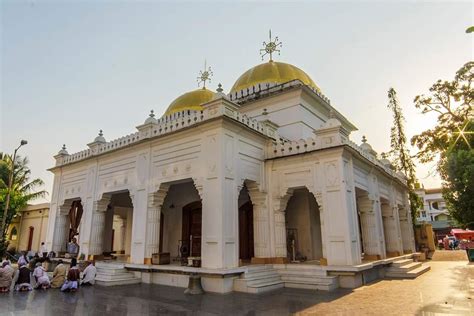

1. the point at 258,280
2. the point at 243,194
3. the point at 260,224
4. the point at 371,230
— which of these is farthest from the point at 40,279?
the point at 371,230

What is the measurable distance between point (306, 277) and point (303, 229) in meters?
2.97

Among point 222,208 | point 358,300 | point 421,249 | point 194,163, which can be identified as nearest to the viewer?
point 358,300

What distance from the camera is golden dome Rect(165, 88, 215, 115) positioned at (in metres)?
17.7

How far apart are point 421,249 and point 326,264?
14.6 meters

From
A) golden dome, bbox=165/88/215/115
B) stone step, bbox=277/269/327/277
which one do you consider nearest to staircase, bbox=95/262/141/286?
stone step, bbox=277/269/327/277

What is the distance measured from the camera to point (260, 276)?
971 cm

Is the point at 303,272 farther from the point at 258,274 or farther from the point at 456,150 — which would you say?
the point at 456,150

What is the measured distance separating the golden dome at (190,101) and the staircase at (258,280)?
10.0 meters

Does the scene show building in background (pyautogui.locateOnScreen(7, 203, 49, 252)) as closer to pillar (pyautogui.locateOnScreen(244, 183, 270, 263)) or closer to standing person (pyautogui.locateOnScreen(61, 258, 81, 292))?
standing person (pyautogui.locateOnScreen(61, 258, 81, 292))

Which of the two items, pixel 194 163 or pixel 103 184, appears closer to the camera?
pixel 194 163

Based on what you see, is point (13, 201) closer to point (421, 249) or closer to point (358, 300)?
point (358, 300)

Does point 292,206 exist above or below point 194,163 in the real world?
below

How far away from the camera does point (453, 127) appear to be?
15508 mm


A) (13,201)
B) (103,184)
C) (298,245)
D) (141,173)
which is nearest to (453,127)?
(298,245)
